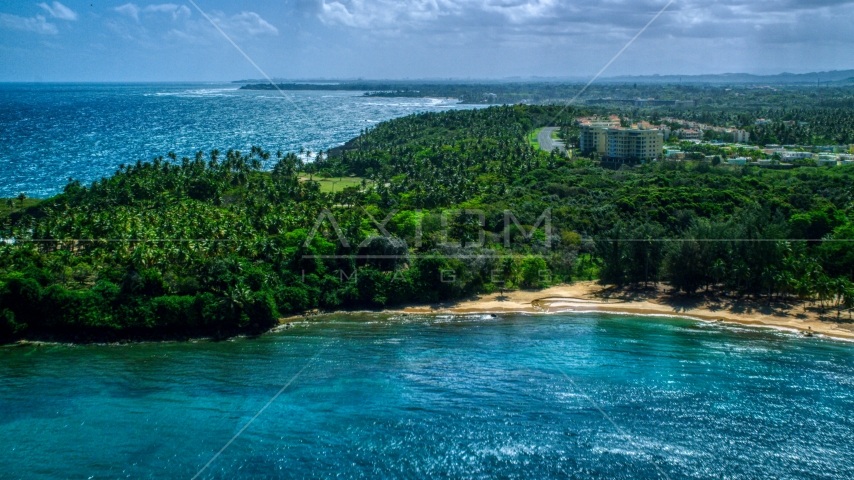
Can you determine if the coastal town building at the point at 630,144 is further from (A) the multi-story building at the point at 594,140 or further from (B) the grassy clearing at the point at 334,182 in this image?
(B) the grassy clearing at the point at 334,182

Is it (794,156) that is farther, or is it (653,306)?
(794,156)

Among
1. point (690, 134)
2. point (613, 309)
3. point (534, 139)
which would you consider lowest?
point (613, 309)

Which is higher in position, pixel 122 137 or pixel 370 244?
pixel 122 137

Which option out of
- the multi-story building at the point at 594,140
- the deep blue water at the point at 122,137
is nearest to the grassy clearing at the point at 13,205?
the deep blue water at the point at 122,137

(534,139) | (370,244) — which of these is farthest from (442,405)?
(534,139)

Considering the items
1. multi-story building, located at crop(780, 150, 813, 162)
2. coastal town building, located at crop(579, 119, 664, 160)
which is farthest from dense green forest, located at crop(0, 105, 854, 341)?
coastal town building, located at crop(579, 119, 664, 160)

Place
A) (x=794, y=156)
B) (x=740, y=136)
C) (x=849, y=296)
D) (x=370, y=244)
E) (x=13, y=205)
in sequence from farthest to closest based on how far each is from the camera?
1. (x=740, y=136)
2. (x=794, y=156)
3. (x=13, y=205)
4. (x=370, y=244)
5. (x=849, y=296)

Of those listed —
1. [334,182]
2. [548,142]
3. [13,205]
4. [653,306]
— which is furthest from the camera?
[548,142]

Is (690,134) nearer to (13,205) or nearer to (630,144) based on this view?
(630,144)
